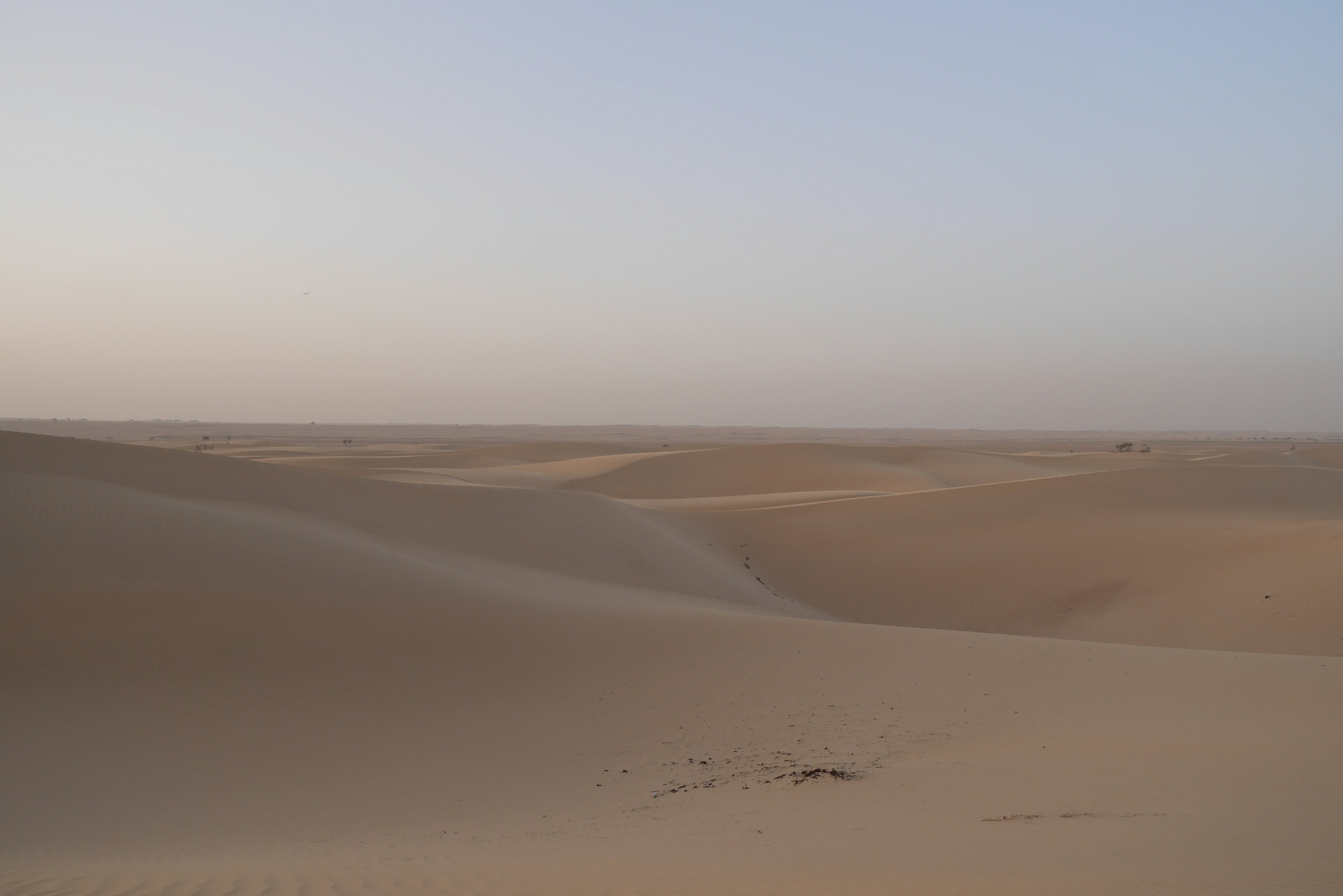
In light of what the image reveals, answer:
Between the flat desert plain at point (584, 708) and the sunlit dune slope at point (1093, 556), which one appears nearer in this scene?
the flat desert plain at point (584, 708)

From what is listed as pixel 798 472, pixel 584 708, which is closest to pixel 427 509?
pixel 584 708

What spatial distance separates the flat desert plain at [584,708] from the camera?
194 inches

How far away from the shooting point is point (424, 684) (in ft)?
29.6

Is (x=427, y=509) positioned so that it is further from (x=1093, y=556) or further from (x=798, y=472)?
(x=798, y=472)

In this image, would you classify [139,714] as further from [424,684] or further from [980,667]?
[980,667]

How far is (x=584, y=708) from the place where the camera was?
28.6 feet

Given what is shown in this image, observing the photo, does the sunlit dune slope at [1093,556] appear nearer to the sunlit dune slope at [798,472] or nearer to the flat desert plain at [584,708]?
the flat desert plain at [584,708]

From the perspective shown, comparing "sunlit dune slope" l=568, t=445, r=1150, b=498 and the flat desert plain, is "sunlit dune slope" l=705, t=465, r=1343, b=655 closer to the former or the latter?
the flat desert plain

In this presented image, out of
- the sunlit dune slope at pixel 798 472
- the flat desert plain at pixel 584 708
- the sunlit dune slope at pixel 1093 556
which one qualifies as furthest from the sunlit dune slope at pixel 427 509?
the sunlit dune slope at pixel 798 472

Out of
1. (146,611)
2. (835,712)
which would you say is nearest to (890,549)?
(835,712)

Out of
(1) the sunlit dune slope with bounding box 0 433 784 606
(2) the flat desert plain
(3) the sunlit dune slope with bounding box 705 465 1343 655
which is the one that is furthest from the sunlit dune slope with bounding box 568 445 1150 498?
(2) the flat desert plain

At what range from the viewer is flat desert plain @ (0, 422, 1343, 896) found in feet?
16.2

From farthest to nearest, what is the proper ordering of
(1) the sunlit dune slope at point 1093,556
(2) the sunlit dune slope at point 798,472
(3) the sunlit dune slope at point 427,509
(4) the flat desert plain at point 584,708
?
(2) the sunlit dune slope at point 798,472, (1) the sunlit dune slope at point 1093,556, (3) the sunlit dune slope at point 427,509, (4) the flat desert plain at point 584,708

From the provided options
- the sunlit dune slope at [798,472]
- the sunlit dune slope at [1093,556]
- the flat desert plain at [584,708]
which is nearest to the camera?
the flat desert plain at [584,708]
